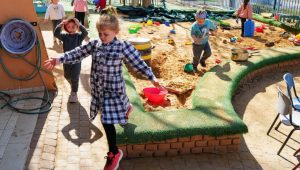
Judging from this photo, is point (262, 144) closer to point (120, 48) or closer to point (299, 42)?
point (120, 48)

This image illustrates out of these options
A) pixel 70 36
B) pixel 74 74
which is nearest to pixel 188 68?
pixel 74 74

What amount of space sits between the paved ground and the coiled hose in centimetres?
17

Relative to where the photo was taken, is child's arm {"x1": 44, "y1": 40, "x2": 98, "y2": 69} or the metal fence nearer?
child's arm {"x1": 44, "y1": 40, "x2": 98, "y2": 69}

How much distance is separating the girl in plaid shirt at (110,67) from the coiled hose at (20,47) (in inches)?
69.0

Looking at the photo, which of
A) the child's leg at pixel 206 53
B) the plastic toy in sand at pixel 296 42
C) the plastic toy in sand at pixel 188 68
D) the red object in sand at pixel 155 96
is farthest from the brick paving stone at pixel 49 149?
the plastic toy in sand at pixel 296 42

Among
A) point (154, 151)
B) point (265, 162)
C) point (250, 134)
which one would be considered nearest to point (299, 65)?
point (250, 134)

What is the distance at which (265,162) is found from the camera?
4.37 meters

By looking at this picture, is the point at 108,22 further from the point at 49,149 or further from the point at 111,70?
the point at 49,149

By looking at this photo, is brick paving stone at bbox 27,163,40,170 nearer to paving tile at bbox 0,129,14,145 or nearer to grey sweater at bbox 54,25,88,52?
paving tile at bbox 0,129,14,145

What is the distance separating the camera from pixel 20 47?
5254 mm

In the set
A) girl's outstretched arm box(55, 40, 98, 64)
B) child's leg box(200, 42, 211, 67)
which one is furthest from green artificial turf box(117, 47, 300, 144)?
child's leg box(200, 42, 211, 67)

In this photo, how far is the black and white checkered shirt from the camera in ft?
11.2

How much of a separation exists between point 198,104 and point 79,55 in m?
2.20

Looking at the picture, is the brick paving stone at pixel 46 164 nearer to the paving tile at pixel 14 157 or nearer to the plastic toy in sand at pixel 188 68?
the paving tile at pixel 14 157
